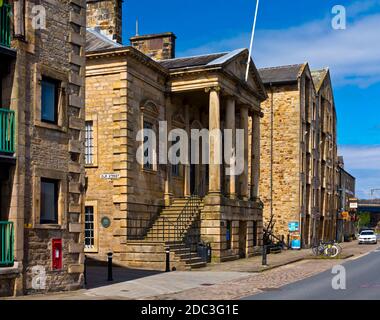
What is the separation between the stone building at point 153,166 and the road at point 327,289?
20.4 ft

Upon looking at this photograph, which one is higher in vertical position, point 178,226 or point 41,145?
point 41,145

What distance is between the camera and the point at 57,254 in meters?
16.7

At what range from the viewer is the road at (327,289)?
622 inches

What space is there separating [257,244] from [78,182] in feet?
65.0

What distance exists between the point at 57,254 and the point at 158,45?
21.9 metres

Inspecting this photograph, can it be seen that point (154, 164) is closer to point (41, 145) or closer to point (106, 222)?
point (106, 222)

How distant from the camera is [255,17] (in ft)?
104

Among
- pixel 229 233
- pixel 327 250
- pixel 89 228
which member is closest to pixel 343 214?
pixel 327 250

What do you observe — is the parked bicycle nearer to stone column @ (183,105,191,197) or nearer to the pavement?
the pavement

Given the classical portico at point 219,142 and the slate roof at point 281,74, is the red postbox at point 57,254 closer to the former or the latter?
the classical portico at point 219,142

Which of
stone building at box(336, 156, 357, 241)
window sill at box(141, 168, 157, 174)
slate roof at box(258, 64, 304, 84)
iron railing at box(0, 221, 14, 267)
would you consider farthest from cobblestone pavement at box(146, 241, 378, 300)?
stone building at box(336, 156, 357, 241)

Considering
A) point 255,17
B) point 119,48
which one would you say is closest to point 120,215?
point 119,48

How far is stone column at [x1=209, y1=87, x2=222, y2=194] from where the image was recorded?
2925 centimetres
